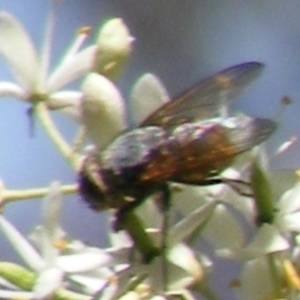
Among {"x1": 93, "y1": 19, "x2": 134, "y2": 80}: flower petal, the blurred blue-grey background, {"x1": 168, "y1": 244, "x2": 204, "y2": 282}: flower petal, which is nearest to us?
{"x1": 168, "y1": 244, "x2": 204, "y2": 282}: flower petal

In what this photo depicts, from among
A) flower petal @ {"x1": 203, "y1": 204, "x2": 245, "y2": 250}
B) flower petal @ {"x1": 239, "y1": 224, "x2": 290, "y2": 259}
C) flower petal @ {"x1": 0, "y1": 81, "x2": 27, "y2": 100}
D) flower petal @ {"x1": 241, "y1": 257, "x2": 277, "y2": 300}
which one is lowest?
flower petal @ {"x1": 241, "y1": 257, "x2": 277, "y2": 300}

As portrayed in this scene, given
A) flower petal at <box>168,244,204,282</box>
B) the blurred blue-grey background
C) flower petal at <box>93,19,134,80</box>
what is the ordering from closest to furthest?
1. flower petal at <box>168,244,204,282</box>
2. flower petal at <box>93,19,134,80</box>
3. the blurred blue-grey background

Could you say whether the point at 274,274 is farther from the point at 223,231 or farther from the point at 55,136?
the point at 55,136

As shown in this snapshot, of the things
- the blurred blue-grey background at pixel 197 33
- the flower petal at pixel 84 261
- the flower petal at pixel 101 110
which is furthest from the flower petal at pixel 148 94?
the blurred blue-grey background at pixel 197 33

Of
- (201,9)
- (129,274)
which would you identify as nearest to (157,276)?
(129,274)

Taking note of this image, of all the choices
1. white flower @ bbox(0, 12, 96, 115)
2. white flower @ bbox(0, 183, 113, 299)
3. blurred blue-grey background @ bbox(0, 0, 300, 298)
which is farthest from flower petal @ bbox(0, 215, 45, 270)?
blurred blue-grey background @ bbox(0, 0, 300, 298)

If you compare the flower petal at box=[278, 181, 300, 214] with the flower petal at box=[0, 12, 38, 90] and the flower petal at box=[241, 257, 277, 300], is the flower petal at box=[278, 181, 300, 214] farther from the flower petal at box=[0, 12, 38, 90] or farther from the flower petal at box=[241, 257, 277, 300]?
the flower petal at box=[0, 12, 38, 90]
